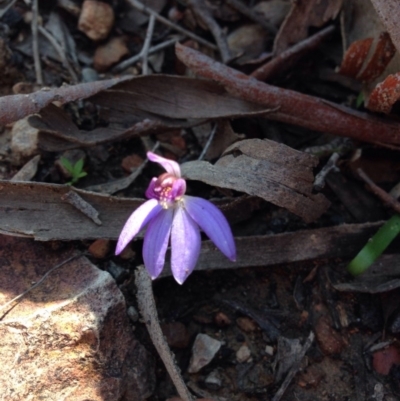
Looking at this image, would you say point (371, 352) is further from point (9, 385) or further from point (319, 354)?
point (9, 385)

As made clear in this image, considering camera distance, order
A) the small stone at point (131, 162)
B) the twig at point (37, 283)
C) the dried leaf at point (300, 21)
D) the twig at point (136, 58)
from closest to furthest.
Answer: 1. the twig at point (37, 283)
2. the small stone at point (131, 162)
3. the dried leaf at point (300, 21)
4. the twig at point (136, 58)

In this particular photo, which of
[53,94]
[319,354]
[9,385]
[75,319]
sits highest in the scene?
[53,94]

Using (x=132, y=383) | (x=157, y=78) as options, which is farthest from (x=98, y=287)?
(x=157, y=78)

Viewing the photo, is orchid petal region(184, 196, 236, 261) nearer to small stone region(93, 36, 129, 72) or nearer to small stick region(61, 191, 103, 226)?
small stick region(61, 191, 103, 226)

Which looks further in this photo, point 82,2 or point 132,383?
point 82,2

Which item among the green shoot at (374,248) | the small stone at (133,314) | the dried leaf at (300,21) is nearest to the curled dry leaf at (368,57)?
the dried leaf at (300,21)

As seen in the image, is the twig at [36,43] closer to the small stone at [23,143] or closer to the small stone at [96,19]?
the small stone at [96,19]

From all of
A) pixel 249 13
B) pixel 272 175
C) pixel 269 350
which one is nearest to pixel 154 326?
pixel 269 350
